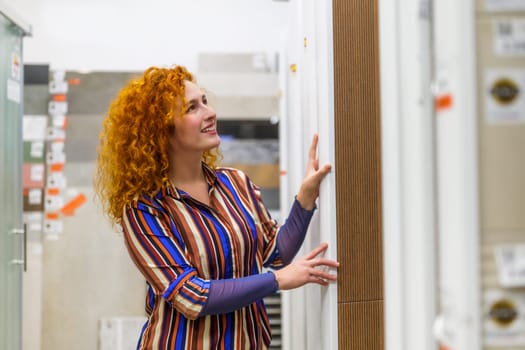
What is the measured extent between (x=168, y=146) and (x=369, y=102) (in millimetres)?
663

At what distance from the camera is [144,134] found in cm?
187

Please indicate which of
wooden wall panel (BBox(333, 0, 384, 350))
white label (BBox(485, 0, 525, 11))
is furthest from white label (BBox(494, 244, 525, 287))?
wooden wall panel (BBox(333, 0, 384, 350))

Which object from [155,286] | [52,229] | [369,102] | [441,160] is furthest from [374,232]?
[52,229]

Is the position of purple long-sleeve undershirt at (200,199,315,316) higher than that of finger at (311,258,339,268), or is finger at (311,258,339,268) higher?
finger at (311,258,339,268)

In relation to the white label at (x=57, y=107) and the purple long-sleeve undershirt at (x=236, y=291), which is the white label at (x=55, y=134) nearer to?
the white label at (x=57, y=107)

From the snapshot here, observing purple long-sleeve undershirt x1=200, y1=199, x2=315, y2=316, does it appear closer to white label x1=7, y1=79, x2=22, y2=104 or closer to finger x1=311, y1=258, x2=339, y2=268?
finger x1=311, y1=258, x2=339, y2=268

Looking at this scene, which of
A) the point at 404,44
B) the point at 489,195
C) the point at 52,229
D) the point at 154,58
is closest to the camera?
the point at 489,195

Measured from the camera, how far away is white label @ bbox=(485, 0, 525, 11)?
0.82 metres

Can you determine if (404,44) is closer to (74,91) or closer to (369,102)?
(369,102)

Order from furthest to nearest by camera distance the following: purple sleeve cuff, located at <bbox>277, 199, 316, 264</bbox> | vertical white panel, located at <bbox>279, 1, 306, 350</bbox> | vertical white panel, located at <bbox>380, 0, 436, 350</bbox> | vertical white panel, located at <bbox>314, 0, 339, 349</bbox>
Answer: vertical white panel, located at <bbox>279, 1, 306, 350</bbox>, purple sleeve cuff, located at <bbox>277, 199, 316, 264</bbox>, vertical white panel, located at <bbox>314, 0, 339, 349</bbox>, vertical white panel, located at <bbox>380, 0, 436, 350</bbox>

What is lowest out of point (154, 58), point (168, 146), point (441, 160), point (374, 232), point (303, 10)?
point (374, 232)

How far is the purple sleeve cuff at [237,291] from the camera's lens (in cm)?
166

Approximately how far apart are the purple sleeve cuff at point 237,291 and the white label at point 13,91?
1784 millimetres

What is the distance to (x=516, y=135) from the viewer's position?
32.2 inches
